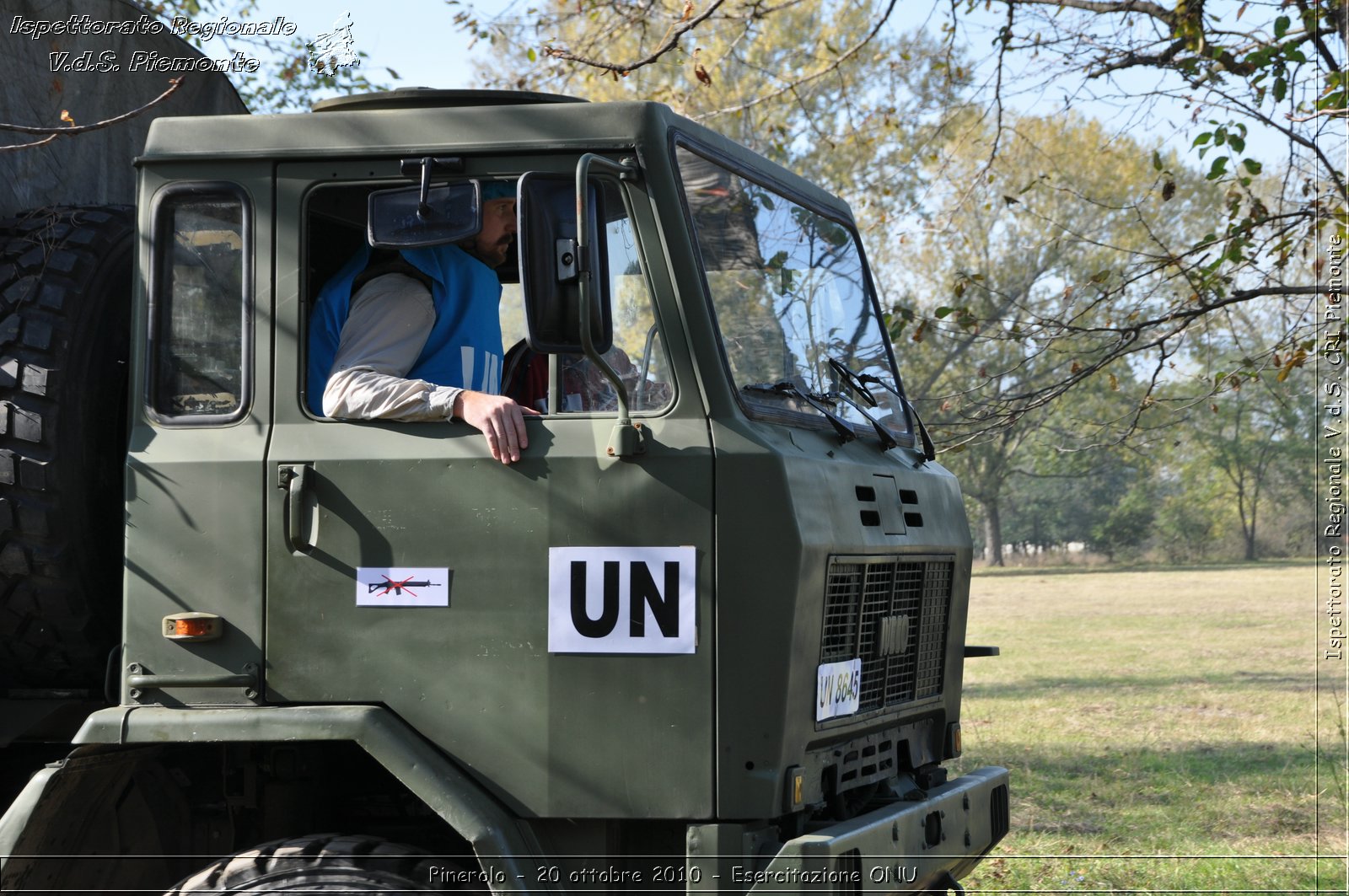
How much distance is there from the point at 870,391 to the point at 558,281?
61.7 inches

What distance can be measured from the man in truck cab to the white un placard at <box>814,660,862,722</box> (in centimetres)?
100

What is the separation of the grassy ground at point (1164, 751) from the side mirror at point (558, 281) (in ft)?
12.6

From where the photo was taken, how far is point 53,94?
4.64 metres

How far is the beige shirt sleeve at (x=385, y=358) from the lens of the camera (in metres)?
3.62

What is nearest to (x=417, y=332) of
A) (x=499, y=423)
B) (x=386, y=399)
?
(x=386, y=399)

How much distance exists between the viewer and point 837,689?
3842mm

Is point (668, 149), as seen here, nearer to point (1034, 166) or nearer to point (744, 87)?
point (744, 87)

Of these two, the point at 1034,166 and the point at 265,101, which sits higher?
the point at 1034,166

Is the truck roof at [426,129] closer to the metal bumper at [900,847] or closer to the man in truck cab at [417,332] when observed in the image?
the man in truck cab at [417,332]

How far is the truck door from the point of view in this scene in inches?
137

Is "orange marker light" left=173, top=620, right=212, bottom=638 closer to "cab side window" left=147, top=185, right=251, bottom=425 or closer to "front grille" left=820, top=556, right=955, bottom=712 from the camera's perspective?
"cab side window" left=147, top=185, right=251, bottom=425

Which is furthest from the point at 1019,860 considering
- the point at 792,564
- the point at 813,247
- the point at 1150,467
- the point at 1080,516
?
the point at 1080,516

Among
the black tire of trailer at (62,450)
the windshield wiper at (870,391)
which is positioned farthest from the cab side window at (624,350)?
the black tire of trailer at (62,450)

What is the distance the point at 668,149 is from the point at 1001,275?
35460 millimetres
